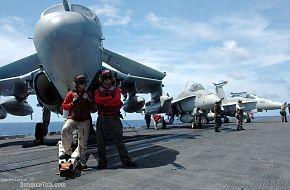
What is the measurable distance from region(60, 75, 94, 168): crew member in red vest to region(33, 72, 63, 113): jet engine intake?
4.84m

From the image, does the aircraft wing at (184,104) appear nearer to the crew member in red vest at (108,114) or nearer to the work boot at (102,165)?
the crew member in red vest at (108,114)

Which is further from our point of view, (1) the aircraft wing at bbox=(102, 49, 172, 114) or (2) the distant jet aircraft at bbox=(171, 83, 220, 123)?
(2) the distant jet aircraft at bbox=(171, 83, 220, 123)

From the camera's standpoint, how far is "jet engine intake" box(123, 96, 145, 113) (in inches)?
659

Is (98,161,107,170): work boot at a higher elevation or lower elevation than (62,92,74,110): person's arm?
lower

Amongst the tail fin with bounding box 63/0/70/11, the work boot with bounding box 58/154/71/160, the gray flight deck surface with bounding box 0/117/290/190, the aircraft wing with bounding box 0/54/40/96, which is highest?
the tail fin with bounding box 63/0/70/11

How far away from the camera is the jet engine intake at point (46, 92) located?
11.3 meters

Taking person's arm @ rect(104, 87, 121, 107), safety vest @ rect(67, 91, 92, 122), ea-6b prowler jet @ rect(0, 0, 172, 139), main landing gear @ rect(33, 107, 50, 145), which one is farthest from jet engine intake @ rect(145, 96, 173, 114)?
safety vest @ rect(67, 91, 92, 122)

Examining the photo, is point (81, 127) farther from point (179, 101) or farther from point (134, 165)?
point (179, 101)

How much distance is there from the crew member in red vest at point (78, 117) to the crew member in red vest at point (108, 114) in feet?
0.88

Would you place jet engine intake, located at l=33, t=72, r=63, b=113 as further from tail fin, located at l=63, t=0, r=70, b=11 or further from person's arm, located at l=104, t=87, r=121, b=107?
person's arm, located at l=104, t=87, r=121, b=107

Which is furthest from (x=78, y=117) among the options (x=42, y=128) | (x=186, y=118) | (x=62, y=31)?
(x=186, y=118)

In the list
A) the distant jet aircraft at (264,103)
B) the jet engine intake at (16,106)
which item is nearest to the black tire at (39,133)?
the jet engine intake at (16,106)

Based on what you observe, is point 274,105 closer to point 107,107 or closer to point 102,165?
point 107,107

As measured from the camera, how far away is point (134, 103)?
16875 millimetres
